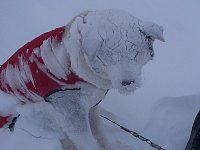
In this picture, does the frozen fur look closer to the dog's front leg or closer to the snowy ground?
the dog's front leg

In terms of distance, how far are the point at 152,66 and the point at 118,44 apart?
1621 millimetres

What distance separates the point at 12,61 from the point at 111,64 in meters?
0.67

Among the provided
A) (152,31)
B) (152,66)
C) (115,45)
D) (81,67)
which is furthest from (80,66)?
(152,66)

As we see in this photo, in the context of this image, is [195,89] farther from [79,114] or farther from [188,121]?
[79,114]

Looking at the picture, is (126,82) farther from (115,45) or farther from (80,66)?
(80,66)

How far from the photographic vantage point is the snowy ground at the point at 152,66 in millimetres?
2725

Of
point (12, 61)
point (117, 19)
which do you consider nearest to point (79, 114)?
point (12, 61)

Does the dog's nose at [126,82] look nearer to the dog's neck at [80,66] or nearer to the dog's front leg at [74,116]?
the dog's neck at [80,66]

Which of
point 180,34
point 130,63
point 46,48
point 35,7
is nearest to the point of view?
point 130,63

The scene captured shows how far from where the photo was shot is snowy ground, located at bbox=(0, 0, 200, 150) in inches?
107

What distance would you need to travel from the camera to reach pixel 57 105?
7.09 feet

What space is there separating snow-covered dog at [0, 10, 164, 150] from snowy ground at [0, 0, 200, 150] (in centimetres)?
27

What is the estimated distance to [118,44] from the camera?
173 centimetres

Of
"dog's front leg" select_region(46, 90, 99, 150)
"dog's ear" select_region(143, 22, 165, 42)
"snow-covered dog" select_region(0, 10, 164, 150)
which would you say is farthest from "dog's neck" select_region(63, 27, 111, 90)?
"dog's ear" select_region(143, 22, 165, 42)
